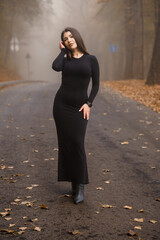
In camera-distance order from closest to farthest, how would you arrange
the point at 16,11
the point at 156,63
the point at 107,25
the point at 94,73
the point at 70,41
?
the point at 70,41 → the point at 94,73 → the point at 156,63 → the point at 16,11 → the point at 107,25

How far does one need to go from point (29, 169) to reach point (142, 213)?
2680 mm

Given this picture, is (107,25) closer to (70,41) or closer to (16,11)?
(16,11)

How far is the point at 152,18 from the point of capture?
33469 millimetres

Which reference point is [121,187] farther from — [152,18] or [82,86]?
[152,18]

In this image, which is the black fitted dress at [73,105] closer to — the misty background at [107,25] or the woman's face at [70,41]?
the woman's face at [70,41]

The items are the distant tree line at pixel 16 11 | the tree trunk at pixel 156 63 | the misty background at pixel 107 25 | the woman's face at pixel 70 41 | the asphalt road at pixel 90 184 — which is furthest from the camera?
the distant tree line at pixel 16 11

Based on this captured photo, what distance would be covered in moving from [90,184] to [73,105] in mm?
1523

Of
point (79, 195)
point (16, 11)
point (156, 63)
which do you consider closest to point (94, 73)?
point (79, 195)

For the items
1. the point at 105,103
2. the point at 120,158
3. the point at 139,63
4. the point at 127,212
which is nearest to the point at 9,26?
the point at 139,63

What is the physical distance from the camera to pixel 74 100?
5.01 meters

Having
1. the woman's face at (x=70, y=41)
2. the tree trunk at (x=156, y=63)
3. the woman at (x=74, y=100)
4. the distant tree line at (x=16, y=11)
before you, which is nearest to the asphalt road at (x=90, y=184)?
the woman at (x=74, y=100)

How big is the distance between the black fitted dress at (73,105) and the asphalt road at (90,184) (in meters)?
0.57

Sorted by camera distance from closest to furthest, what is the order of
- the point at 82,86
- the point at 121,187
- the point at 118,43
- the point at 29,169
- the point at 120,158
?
the point at 82,86 → the point at 121,187 → the point at 29,169 → the point at 120,158 → the point at 118,43

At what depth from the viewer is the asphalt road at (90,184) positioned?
4285 millimetres
